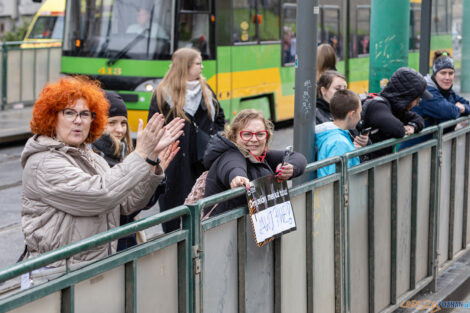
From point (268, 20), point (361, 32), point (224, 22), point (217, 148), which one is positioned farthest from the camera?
point (361, 32)

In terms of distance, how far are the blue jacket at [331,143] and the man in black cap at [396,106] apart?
405 mm

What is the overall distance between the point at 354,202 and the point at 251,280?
130 centimetres

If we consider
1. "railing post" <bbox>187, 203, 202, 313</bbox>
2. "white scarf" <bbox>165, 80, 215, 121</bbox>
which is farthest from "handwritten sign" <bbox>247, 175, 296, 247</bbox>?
"white scarf" <bbox>165, 80, 215, 121</bbox>

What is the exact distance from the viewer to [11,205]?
991 cm

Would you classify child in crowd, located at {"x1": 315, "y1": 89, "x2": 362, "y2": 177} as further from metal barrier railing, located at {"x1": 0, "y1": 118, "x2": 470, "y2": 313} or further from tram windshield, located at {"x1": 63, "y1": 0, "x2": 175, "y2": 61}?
tram windshield, located at {"x1": 63, "y1": 0, "x2": 175, "y2": 61}

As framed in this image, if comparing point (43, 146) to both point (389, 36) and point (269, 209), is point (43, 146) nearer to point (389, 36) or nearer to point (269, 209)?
point (269, 209)

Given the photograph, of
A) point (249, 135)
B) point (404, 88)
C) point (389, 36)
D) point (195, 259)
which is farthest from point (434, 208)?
point (195, 259)

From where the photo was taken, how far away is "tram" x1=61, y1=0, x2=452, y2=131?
13.2 m

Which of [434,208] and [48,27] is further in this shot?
[48,27]

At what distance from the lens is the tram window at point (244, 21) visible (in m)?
14.2

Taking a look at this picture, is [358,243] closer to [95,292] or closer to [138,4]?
[95,292]

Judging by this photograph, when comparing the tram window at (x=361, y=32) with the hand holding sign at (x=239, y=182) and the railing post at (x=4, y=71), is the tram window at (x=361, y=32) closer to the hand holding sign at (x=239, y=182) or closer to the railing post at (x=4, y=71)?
the railing post at (x=4, y=71)

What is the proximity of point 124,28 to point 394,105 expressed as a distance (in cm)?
803

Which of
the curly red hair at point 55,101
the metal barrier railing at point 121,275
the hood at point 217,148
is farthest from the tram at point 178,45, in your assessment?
the metal barrier railing at point 121,275
